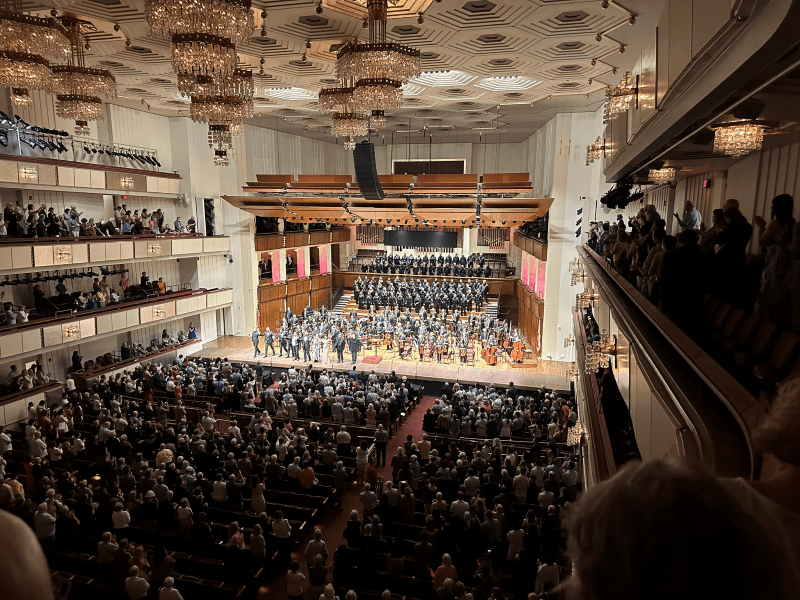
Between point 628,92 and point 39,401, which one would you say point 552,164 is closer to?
point 628,92

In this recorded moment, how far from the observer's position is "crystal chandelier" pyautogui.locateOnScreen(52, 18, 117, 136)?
7.49 m

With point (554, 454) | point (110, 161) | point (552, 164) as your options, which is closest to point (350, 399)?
point (554, 454)

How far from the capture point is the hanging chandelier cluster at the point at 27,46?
18.5ft

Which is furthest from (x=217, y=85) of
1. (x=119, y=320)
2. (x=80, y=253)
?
(x=119, y=320)

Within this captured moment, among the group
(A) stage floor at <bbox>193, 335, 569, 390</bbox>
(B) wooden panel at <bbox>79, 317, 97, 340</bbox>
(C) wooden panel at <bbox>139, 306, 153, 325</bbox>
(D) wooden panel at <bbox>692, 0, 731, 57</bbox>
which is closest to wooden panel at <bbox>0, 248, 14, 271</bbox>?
(B) wooden panel at <bbox>79, 317, 97, 340</bbox>

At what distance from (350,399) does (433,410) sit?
214cm

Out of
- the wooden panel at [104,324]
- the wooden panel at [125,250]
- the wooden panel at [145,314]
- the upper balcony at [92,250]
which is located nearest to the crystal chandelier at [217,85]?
the upper balcony at [92,250]

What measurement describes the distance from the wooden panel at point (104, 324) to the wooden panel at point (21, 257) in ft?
8.63

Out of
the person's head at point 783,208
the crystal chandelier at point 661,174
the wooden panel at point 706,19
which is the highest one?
the wooden panel at point 706,19

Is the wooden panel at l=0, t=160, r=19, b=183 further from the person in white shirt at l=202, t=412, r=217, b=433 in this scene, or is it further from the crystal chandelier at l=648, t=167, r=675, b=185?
the crystal chandelier at l=648, t=167, r=675, b=185

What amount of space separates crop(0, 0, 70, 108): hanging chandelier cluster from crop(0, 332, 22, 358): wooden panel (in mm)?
8512

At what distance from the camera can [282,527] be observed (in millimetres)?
7121

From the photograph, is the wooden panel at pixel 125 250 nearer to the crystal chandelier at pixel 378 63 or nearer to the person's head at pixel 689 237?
the crystal chandelier at pixel 378 63

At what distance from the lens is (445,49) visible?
1056 cm
